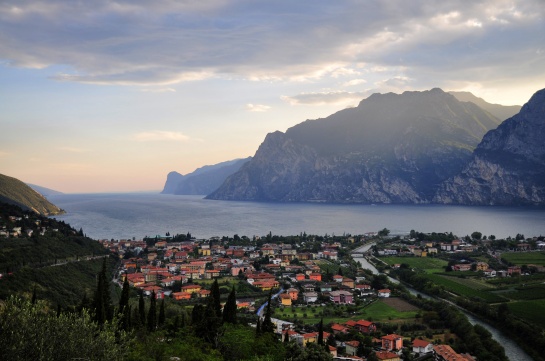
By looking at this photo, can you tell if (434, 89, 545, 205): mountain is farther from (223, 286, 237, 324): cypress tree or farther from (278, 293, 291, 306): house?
(223, 286, 237, 324): cypress tree

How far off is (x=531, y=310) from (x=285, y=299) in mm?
21242

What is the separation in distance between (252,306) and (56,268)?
19.8 meters

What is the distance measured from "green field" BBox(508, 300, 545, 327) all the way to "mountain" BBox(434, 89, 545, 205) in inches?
5577

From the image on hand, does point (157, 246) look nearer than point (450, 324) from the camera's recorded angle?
No

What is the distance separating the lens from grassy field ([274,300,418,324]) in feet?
130

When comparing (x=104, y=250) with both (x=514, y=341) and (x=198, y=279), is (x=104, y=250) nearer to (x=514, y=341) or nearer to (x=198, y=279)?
(x=198, y=279)

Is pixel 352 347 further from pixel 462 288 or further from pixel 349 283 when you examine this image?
pixel 462 288

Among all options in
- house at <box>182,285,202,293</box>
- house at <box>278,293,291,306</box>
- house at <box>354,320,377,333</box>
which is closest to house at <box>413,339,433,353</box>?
house at <box>354,320,377,333</box>

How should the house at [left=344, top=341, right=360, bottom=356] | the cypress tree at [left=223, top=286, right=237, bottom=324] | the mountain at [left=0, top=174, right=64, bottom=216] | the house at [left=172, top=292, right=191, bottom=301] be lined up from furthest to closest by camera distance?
1. the mountain at [left=0, top=174, right=64, bottom=216]
2. the house at [left=172, top=292, right=191, bottom=301]
3. the house at [left=344, top=341, right=360, bottom=356]
4. the cypress tree at [left=223, top=286, right=237, bottom=324]

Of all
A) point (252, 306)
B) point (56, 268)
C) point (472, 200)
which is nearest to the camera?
point (252, 306)

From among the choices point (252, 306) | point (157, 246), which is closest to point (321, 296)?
point (252, 306)

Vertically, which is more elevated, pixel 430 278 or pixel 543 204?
pixel 543 204

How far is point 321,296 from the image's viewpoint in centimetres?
4678

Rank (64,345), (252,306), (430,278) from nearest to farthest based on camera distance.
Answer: (64,345), (252,306), (430,278)
